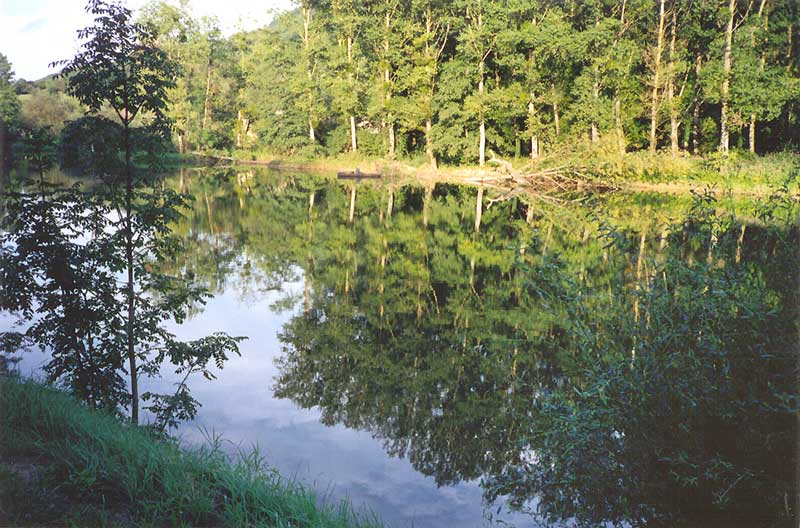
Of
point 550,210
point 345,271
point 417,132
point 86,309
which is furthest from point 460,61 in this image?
point 86,309

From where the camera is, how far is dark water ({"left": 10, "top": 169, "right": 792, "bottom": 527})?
782cm

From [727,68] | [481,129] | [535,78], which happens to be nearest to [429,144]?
[481,129]

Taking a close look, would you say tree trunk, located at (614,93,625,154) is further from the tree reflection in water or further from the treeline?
the tree reflection in water

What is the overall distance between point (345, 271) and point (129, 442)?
13665 mm

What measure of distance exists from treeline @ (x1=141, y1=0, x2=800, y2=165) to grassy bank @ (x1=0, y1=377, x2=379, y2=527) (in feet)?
132

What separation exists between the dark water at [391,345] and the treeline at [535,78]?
60.8ft

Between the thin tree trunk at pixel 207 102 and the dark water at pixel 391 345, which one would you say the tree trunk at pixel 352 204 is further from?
the thin tree trunk at pixel 207 102

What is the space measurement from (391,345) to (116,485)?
25.3 ft

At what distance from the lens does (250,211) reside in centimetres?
3170

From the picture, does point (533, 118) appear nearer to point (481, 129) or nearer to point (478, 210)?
point (481, 129)

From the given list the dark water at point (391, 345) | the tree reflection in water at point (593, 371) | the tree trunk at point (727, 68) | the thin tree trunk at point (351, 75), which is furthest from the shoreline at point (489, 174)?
the tree reflection in water at point (593, 371)

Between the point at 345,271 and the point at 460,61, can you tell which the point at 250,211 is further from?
the point at 460,61

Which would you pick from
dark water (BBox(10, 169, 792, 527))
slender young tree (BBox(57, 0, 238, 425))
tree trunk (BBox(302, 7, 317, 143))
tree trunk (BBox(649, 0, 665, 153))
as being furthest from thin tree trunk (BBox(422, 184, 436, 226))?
tree trunk (BBox(302, 7, 317, 143))

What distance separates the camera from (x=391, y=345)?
1259 cm
